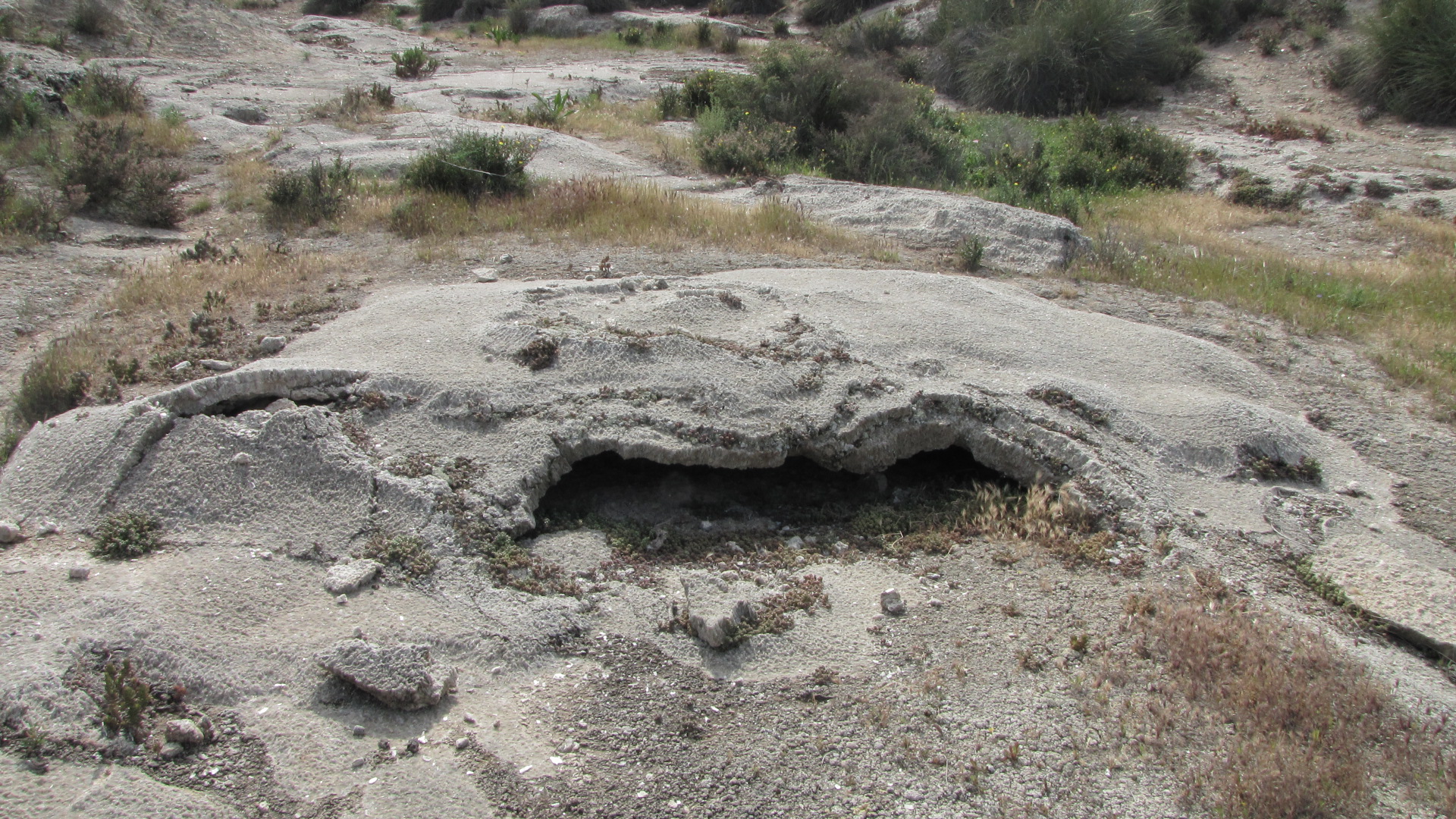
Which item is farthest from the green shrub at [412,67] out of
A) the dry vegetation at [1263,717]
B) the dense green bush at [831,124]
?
the dry vegetation at [1263,717]

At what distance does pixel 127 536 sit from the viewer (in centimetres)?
422

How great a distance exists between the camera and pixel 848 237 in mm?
9289

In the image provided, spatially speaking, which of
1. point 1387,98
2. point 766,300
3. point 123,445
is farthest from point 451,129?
point 1387,98

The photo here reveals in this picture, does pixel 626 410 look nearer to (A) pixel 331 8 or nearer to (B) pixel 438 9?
(B) pixel 438 9

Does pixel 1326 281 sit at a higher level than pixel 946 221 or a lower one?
lower

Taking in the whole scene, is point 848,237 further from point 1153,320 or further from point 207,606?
point 207,606

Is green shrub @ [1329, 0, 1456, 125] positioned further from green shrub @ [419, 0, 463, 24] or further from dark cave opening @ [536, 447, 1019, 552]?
green shrub @ [419, 0, 463, 24]

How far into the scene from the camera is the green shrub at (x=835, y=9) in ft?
92.9

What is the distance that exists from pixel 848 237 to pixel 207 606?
679 cm

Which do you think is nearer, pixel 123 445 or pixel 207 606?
pixel 207 606

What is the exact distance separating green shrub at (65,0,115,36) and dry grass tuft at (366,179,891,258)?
12423 mm

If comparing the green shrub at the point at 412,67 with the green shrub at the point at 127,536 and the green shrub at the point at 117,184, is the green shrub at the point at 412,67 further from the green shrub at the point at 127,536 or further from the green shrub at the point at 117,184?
the green shrub at the point at 127,536

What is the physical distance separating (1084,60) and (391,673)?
18.5 metres

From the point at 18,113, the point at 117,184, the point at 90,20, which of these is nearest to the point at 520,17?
the point at 90,20
